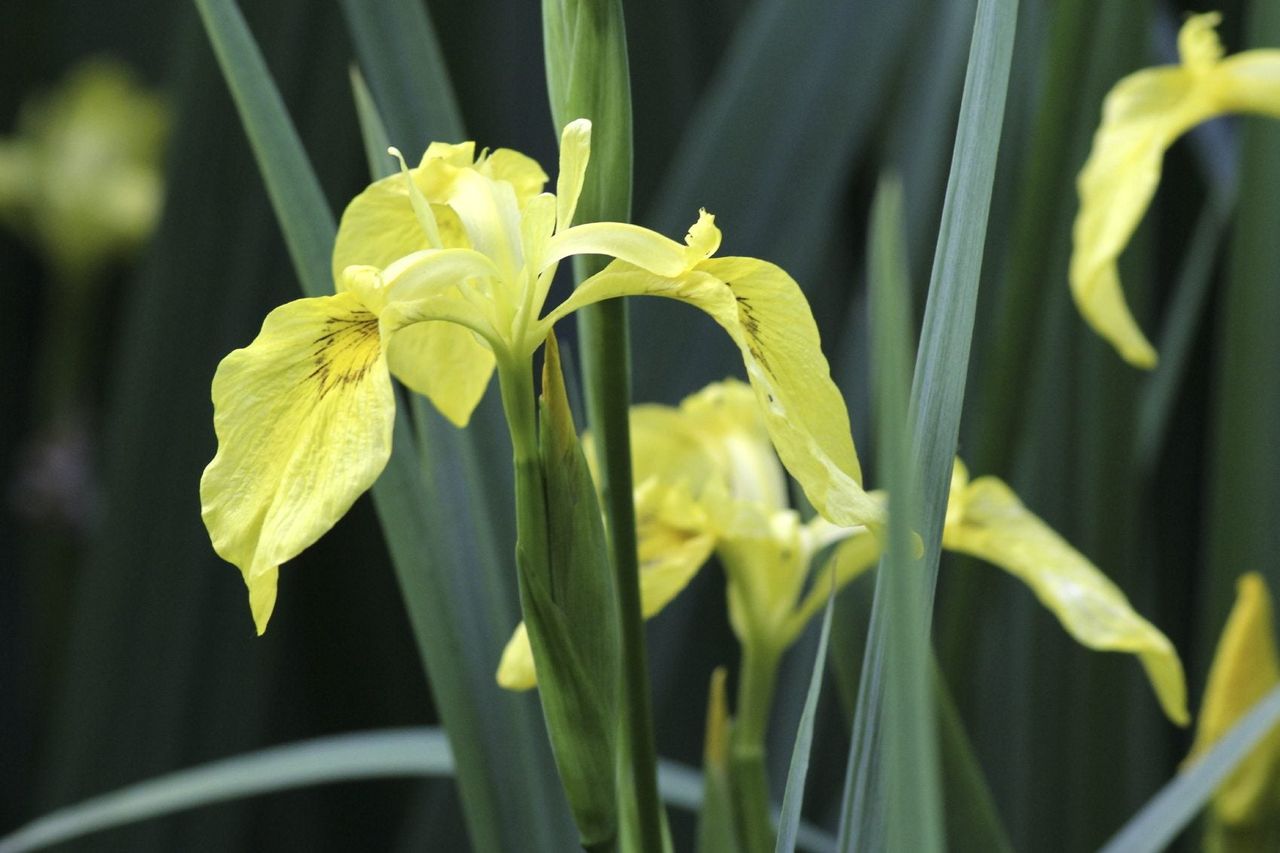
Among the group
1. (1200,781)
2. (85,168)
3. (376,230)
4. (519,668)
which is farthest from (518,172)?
(85,168)

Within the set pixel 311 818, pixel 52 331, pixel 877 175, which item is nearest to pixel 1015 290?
pixel 877 175

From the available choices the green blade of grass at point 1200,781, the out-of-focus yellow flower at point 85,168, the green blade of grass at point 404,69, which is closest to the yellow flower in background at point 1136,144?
the green blade of grass at point 1200,781

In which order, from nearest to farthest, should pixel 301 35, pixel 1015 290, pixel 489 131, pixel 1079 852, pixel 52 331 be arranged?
1. pixel 1015 290
2. pixel 1079 852
3. pixel 301 35
4. pixel 489 131
5. pixel 52 331

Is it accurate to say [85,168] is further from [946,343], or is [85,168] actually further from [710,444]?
[946,343]

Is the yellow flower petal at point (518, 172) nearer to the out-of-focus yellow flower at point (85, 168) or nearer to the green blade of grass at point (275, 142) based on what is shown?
the green blade of grass at point (275, 142)

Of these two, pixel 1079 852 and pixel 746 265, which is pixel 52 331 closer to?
pixel 1079 852
